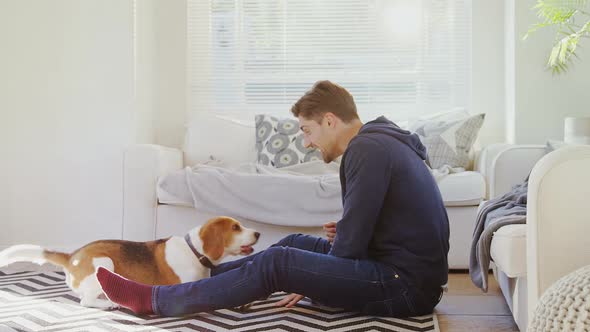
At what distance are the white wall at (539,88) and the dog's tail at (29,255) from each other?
2.58m

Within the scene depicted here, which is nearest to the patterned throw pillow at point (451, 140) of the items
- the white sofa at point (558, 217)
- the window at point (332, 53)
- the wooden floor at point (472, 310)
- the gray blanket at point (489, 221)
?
the window at point (332, 53)

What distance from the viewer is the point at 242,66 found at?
4.79 m

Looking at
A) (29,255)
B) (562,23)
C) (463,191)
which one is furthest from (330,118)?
(562,23)

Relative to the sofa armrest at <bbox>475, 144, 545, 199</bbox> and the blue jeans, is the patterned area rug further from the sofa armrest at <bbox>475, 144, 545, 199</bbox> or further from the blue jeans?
the sofa armrest at <bbox>475, 144, 545, 199</bbox>

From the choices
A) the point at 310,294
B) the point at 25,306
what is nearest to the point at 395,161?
the point at 310,294

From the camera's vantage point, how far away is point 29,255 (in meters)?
2.49

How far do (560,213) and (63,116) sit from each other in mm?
3169

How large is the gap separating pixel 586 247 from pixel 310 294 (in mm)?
884

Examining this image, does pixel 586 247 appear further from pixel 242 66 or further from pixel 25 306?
pixel 242 66

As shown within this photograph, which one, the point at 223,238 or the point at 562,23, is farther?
the point at 562,23

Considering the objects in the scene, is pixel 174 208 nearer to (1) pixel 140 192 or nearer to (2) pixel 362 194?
(1) pixel 140 192

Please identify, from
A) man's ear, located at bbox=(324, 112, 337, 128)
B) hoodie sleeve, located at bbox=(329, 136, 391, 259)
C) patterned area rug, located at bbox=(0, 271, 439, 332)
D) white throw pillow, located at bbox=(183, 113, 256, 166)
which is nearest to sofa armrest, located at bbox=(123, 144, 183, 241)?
white throw pillow, located at bbox=(183, 113, 256, 166)

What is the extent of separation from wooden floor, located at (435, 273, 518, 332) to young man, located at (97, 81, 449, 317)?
0.12 metres

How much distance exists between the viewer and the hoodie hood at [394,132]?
236 cm
